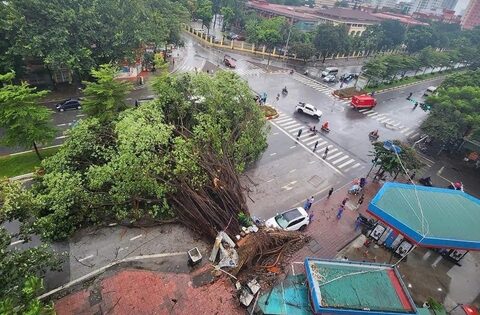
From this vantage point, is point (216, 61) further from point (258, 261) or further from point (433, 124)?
point (258, 261)

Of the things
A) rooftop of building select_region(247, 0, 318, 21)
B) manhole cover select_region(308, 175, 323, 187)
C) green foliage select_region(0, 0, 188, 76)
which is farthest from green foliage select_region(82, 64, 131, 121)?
rooftop of building select_region(247, 0, 318, 21)

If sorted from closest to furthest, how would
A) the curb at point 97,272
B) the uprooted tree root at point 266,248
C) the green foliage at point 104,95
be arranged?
the curb at point 97,272 → the uprooted tree root at point 266,248 → the green foliage at point 104,95

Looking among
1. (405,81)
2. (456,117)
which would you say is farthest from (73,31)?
(405,81)

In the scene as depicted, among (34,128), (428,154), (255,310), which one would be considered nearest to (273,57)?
(428,154)

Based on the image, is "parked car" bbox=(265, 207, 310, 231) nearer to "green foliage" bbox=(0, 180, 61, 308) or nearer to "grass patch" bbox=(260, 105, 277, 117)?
"green foliage" bbox=(0, 180, 61, 308)

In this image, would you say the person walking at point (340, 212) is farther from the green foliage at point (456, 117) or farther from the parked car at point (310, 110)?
the green foliage at point (456, 117)

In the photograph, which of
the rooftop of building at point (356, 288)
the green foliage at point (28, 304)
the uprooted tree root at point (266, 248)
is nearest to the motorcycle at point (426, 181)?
the rooftop of building at point (356, 288)

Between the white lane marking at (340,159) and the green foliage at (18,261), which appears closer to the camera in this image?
the green foliage at (18,261)
